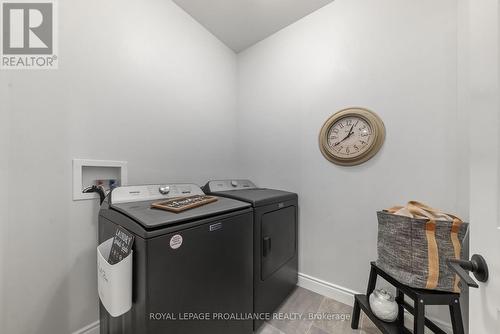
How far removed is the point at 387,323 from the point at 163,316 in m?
1.25

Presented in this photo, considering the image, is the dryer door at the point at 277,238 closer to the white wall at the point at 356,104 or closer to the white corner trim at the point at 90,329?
the white wall at the point at 356,104

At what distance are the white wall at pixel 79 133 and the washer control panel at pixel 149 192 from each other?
0.68 feet

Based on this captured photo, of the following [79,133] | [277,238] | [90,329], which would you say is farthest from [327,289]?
[79,133]

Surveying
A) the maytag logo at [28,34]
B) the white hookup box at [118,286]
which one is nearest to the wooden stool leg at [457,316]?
the white hookup box at [118,286]

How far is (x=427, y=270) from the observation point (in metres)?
0.93

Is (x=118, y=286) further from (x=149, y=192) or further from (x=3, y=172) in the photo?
(x=3, y=172)

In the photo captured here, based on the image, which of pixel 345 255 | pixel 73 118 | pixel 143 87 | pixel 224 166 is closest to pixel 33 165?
pixel 73 118

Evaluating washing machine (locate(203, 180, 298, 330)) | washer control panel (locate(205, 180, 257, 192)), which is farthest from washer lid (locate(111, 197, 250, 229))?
washer control panel (locate(205, 180, 257, 192))

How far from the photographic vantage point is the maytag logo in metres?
0.96

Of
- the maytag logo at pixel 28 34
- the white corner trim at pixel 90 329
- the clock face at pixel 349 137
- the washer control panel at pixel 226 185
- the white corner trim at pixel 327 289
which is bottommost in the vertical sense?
the white corner trim at pixel 327 289

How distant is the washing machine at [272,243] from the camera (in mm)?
1278

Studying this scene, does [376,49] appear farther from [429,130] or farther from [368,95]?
[429,130]

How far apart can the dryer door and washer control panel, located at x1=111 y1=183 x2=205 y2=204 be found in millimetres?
610

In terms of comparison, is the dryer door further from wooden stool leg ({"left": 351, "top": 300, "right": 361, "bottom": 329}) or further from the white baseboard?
wooden stool leg ({"left": 351, "top": 300, "right": 361, "bottom": 329})
